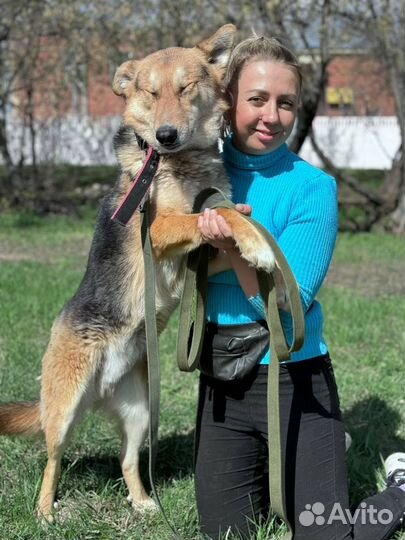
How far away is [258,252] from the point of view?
254 centimetres

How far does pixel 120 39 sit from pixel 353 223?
17.8ft

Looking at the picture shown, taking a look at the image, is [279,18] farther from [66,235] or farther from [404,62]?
[66,235]

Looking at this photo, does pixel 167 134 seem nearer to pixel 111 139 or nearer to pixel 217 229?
pixel 217 229

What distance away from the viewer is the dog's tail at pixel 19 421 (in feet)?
10.7

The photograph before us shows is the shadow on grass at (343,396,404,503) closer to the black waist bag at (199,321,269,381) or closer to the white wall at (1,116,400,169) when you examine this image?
the black waist bag at (199,321,269,381)

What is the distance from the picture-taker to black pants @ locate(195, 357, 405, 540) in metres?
2.79

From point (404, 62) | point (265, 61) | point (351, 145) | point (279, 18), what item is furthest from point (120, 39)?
point (265, 61)

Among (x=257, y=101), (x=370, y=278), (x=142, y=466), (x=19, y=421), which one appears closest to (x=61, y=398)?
(x=19, y=421)

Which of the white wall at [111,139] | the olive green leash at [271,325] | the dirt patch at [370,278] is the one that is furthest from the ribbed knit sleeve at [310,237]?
the white wall at [111,139]

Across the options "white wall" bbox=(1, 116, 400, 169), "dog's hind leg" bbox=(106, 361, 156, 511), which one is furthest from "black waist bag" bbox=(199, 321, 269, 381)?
"white wall" bbox=(1, 116, 400, 169)

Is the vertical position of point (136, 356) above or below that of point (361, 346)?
above

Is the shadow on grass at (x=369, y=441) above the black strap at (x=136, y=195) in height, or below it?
below

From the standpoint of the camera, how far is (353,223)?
12.4 m

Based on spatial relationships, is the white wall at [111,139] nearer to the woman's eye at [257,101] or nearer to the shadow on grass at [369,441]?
the shadow on grass at [369,441]
